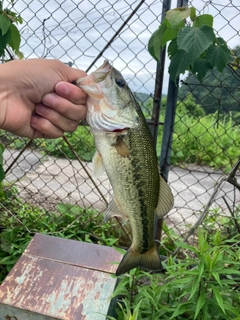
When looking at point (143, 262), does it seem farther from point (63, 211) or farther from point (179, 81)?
point (63, 211)

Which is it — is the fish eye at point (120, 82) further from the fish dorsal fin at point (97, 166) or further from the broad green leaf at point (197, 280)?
the broad green leaf at point (197, 280)

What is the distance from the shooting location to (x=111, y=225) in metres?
3.12

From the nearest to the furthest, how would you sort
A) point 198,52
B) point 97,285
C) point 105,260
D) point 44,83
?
point 44,83
point 198,52
point 97,285
point 105,260

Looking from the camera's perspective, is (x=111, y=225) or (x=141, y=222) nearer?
(x=141, y=222)

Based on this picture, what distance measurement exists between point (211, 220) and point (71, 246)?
1384 millimetres

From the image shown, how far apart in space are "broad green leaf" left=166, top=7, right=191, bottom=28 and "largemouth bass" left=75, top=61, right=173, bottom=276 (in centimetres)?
65

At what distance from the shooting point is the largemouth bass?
129cm

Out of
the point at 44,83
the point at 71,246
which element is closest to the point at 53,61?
the point at 44,83

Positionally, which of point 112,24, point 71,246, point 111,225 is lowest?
point 111,225

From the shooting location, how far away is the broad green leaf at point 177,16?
1792mm

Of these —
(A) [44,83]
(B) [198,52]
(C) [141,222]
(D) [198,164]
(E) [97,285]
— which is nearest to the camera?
(A) [44,83]

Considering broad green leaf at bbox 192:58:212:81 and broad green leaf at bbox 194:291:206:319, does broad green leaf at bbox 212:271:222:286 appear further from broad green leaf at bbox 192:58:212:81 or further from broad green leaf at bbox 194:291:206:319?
broad green leaf at bbox 192:58:212:81

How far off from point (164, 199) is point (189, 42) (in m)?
0.72

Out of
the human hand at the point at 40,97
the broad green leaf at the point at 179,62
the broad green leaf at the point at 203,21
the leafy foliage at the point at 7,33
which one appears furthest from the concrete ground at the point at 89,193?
the human hand at the point at 40,97
